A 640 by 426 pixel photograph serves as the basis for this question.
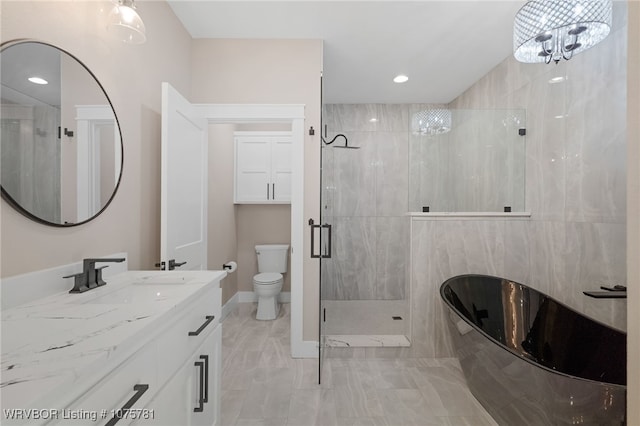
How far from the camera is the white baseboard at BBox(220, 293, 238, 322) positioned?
321 cm

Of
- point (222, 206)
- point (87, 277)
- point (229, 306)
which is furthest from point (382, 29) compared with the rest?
point (229, 306)

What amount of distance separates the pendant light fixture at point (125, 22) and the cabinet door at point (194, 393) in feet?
5.07

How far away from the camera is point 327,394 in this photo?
74.7 inches

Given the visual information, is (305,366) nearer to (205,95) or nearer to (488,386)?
(488,386)

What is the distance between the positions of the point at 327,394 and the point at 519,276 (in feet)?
6.33

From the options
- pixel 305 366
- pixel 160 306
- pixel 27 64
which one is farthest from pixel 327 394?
pixel 27 64

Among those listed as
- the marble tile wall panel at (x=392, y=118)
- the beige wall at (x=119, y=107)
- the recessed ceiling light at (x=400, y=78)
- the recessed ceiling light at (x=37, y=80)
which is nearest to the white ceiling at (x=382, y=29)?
the recessed ceiling light at (x=400, y=78)

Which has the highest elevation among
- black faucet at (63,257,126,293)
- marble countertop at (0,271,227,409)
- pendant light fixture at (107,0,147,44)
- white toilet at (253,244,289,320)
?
pendant light fixture at (107,0,147,44)

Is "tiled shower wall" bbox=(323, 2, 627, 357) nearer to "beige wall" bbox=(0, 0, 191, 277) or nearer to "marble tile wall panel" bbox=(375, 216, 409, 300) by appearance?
"marble tile wall panel" bbox=(375, 216, 409, 300)

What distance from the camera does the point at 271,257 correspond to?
3645mm

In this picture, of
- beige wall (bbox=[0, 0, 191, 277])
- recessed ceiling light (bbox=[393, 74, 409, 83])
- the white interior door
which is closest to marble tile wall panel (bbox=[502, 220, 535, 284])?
recessed ceiling light (bbox=[393, 74, 409, 83])

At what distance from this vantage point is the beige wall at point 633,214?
1.82 ft

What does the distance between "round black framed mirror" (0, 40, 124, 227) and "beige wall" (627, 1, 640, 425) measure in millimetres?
1798

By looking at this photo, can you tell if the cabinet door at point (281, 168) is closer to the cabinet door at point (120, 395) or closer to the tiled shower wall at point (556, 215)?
the tiled shower wall at point (556, 215)
